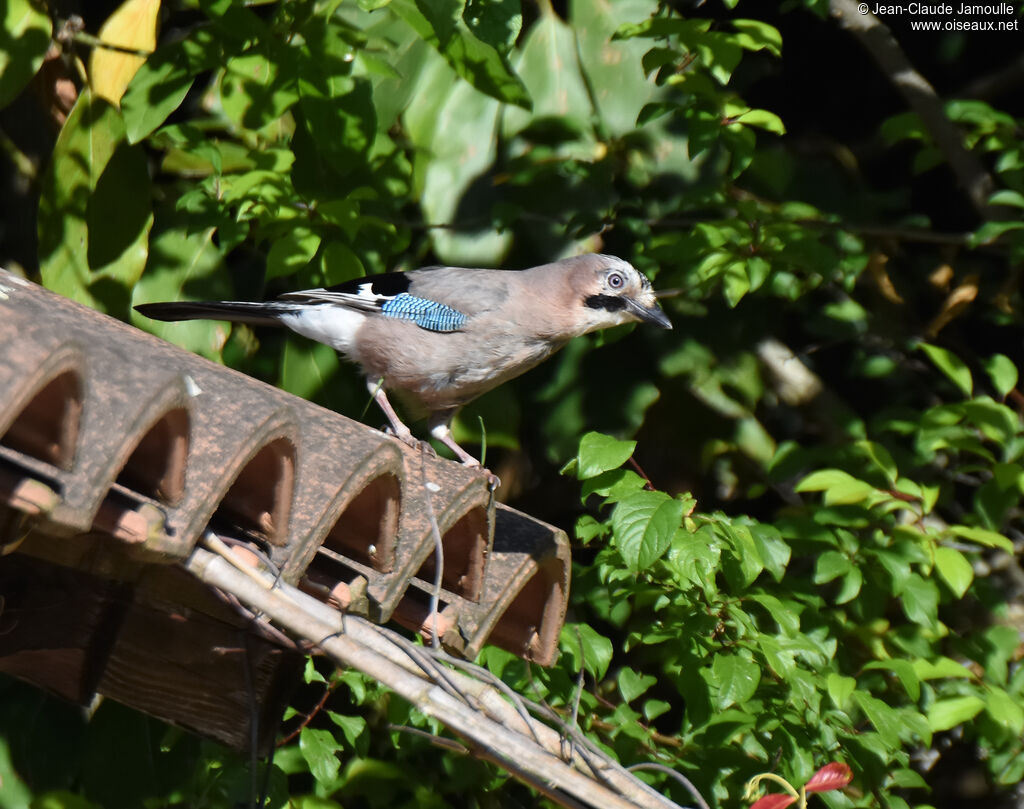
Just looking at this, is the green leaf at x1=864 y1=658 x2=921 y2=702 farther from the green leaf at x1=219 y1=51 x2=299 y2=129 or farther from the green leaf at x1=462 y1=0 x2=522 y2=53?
the green leaf at x1=219 y1=51 x2=299 y2=129

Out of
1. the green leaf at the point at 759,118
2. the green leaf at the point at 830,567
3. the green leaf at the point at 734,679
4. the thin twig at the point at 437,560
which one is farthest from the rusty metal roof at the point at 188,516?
the green leaf at the point at 759,118

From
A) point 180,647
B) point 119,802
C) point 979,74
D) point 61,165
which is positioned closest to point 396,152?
point 61,165

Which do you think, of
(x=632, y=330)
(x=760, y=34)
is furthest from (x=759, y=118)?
(x=632, y=330)

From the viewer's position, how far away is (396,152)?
353 cm

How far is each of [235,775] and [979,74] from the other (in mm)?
3825

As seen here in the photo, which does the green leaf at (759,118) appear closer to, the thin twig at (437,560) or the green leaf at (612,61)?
the green leaf at (612,61)

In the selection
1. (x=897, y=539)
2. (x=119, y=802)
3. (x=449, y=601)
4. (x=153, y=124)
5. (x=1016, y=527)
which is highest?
(x=153, y=124)

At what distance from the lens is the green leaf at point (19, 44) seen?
321 centimetres

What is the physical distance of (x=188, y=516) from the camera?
62.6 inches

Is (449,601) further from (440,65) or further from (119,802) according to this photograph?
(440,65)

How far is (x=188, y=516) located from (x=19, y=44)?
2.18 metres

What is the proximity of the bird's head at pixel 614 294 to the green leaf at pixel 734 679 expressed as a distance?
1148 mm

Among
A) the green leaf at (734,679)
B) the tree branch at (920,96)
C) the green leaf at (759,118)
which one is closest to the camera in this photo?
the green leaf at (734,679)

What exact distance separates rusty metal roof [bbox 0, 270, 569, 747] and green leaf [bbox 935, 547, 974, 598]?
1113 mm
